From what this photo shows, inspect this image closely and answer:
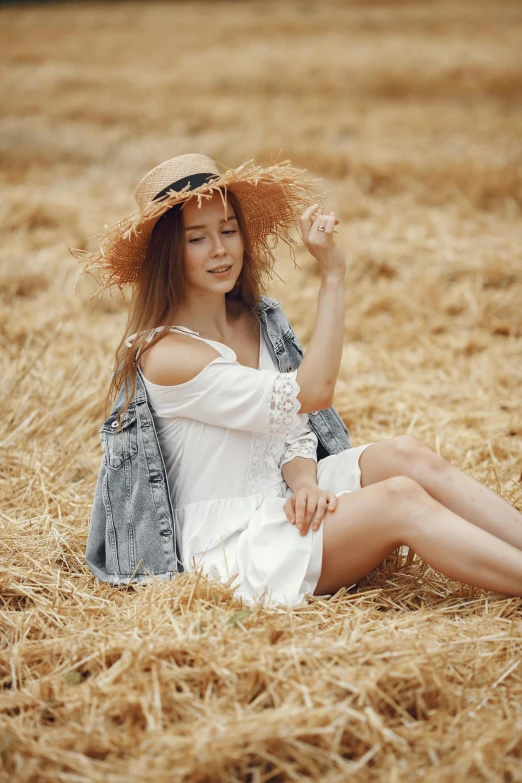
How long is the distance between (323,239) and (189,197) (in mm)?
388

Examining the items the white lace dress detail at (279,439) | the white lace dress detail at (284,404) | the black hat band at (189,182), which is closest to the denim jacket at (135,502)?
the white lace dress detail at (279,439)

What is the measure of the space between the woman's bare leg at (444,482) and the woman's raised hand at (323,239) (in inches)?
21.1

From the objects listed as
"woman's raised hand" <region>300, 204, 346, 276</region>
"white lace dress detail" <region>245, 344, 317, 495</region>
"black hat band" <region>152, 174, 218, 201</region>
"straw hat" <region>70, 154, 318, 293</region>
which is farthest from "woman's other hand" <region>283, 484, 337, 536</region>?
"black hat band" <region>152, 174, 218, 201</region>

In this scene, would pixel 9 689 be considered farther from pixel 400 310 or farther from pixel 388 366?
pixel 400 310

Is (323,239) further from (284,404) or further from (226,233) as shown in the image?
(284,404)

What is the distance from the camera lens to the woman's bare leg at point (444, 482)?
2268 mm

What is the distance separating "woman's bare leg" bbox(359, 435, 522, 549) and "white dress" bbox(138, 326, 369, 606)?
0.09 meters

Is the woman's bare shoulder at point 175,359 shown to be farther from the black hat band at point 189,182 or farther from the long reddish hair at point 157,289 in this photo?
the black hat band at point 189,182

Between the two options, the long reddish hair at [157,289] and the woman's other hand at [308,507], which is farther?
the long reddish hair at [157,289]

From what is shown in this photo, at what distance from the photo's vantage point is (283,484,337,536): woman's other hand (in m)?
2.26

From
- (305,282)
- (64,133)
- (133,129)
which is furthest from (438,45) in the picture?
(305,282)

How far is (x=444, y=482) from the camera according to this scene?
7.67 feet

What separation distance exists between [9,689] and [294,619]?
2.37ft

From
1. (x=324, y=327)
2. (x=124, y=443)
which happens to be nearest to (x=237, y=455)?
(x=124, y=443)
